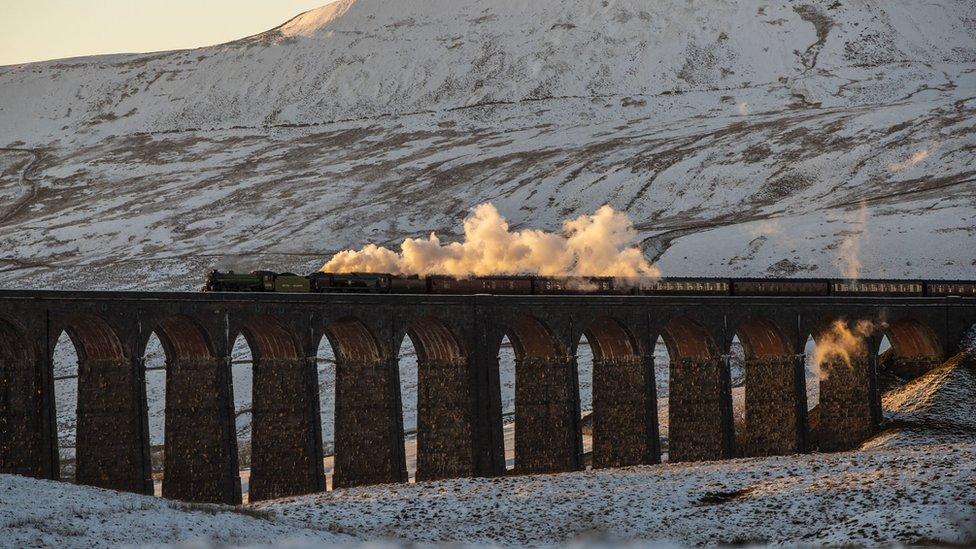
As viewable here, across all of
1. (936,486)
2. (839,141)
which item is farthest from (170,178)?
(936,486)

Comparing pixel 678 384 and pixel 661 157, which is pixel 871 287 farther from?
pixel 661 157

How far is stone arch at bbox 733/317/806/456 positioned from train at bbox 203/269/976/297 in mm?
2884

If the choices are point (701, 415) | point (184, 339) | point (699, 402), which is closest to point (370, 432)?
point (184, 339)

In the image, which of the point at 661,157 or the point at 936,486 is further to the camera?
the point at 661,157

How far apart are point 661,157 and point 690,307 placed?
107 metres

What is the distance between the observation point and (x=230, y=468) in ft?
180

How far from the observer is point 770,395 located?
74.4 m

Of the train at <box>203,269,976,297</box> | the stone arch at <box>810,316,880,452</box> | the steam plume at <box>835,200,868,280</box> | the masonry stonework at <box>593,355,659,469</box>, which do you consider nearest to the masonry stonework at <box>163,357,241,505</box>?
the train at <box>203,269,976,297</box>

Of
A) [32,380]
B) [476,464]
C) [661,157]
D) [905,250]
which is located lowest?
[476,464]

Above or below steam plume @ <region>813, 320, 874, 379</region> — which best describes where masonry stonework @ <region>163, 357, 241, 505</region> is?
below

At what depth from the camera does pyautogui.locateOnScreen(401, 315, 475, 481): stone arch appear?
203 ft

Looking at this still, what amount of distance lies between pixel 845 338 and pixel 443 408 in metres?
27.8

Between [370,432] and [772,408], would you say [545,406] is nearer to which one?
[370,432]

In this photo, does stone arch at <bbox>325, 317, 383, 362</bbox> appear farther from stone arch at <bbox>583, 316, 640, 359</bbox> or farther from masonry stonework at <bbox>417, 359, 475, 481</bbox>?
stone arch at <bbox>583, 316, 640, 359</bbox>
